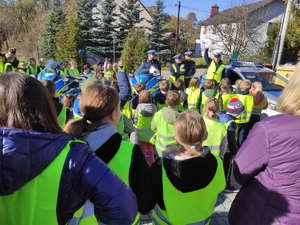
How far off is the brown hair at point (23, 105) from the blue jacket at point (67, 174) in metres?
0.08

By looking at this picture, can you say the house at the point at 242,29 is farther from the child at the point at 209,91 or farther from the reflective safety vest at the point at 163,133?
the reflective safety vest at the point at 163,133

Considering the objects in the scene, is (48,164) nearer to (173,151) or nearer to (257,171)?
(173,151)

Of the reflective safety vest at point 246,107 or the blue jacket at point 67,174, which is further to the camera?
the reflective safety vest at point 246,107

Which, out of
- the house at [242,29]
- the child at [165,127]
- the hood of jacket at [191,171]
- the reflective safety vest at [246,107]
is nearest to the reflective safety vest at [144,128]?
the child at [165,127]

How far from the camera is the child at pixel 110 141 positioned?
1658 mm

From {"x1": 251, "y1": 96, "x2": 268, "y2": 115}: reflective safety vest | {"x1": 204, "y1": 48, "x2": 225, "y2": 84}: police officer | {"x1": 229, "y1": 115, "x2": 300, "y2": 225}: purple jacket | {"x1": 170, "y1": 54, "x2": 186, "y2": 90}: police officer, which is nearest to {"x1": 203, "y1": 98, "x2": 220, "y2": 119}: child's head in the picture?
{"x1": 229, "y1": 115, "x2": 300, "y2": 225}: purple jacket

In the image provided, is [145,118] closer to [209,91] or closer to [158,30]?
[209,91]

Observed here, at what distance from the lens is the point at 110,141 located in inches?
65.7

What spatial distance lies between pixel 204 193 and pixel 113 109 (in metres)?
0.95

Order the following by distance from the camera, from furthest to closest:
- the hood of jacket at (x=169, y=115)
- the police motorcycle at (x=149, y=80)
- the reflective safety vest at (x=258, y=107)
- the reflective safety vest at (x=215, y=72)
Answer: the reflective safety vest at (x=215, y=72) → the police motorcycle at (x=149, y=80) → the reflective safety vest at (x=258, y=107) → the hood of jacket at (x=169, y=115)

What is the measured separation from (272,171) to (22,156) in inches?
55.7

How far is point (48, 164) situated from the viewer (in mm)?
1126

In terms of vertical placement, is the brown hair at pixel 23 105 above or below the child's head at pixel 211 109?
above

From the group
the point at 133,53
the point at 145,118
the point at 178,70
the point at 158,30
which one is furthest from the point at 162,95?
the point at 158,30
